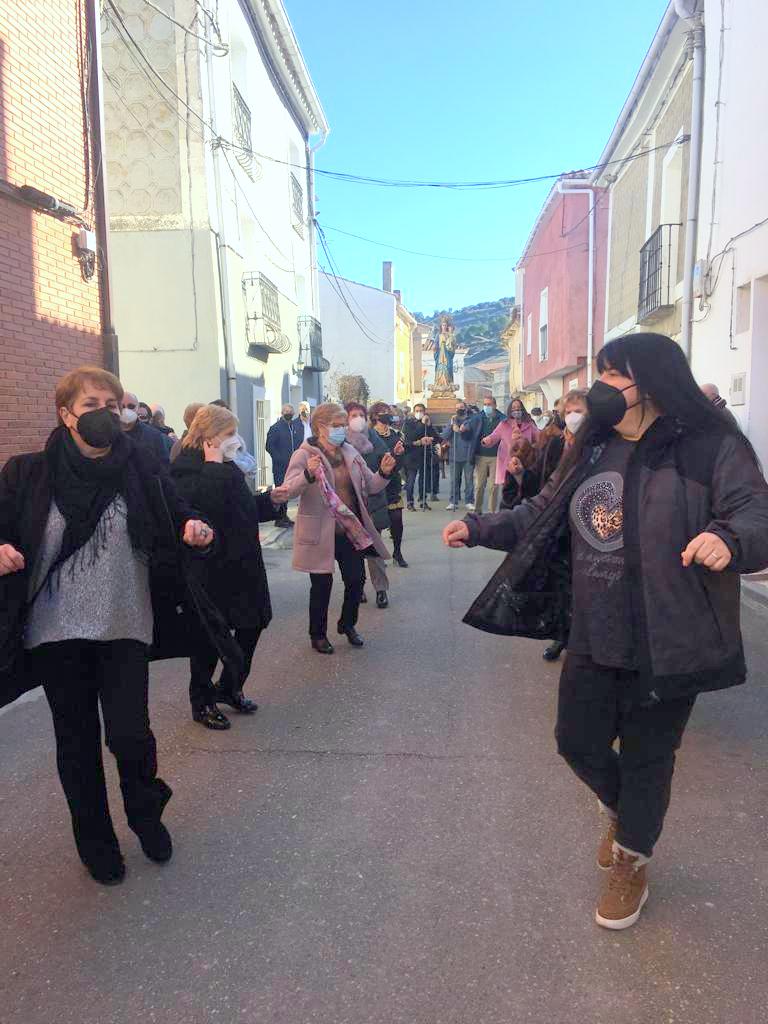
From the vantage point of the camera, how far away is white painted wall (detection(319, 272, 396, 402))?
40.9 m

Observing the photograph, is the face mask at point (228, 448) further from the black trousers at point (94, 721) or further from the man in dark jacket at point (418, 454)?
the man in dark jacket at point (418, 454)

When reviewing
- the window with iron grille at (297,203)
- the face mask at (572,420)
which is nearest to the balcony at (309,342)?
the window with iron grille at (297,203)

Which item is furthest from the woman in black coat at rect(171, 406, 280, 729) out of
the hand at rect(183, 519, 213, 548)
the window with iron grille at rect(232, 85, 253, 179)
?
the window with iron grille at rect(232, 85, 253, 179)

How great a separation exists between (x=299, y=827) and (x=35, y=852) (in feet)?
3.40

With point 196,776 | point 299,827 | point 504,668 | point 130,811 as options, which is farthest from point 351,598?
point 130,811

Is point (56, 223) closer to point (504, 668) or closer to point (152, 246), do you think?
point (152, 246)

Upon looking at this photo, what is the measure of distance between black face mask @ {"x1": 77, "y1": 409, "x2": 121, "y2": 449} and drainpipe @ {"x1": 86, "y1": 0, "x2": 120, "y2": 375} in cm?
632

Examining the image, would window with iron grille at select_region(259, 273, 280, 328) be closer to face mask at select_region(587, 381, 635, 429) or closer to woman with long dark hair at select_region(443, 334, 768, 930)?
woman with long dark hair at select_region(443, 334, 768, 930)

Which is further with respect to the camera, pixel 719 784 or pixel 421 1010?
pixel 719 784

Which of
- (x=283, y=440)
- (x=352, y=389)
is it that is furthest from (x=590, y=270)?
(x=352, y=389)

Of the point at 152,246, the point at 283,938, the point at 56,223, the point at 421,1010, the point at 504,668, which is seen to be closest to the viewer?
the point at 421,1010

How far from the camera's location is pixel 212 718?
4219 millimetres

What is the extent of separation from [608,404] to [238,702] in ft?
9.62

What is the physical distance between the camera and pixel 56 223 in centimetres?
763
